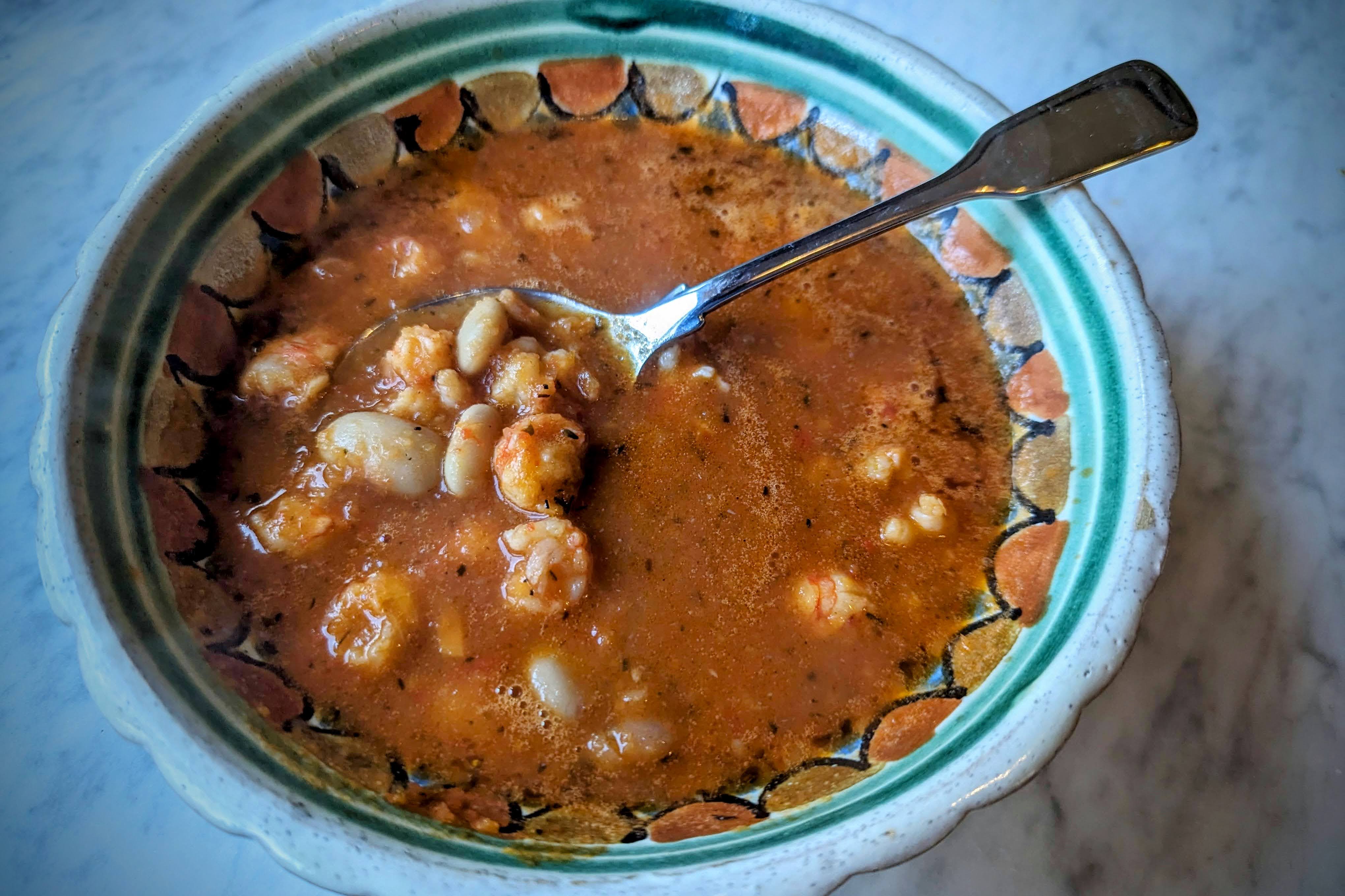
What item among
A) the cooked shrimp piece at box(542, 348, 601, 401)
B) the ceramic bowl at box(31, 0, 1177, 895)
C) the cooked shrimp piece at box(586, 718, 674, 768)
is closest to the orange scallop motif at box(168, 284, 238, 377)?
the ceramic bowl at box(31, 0, 1177, 895)

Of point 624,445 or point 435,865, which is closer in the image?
point 435,865

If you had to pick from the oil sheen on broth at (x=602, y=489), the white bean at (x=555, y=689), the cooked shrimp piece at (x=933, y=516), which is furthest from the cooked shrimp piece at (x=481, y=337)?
the cooked shrimp piece at (x=933, y=516)

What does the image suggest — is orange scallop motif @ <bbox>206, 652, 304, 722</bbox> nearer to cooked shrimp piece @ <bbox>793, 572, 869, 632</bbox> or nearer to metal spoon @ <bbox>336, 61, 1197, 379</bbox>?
metal spoon @ <bbox>336, 61, 1197, 379</bbox>

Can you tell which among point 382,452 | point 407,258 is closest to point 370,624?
point 382,452

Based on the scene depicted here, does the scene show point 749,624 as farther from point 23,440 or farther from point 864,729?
point 23,440

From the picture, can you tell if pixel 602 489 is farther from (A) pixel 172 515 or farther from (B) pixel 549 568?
(A) pixel 172 515

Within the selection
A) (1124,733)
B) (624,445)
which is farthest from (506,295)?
(1124,733)
